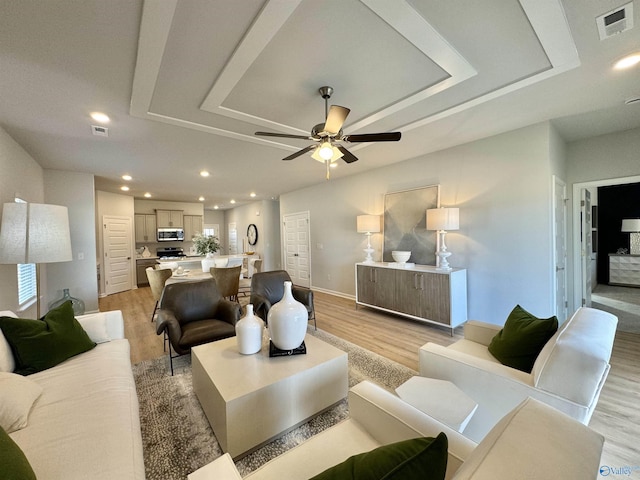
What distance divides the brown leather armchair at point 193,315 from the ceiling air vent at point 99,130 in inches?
76.1

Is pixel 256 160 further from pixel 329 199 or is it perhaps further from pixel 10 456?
pixel 10 456

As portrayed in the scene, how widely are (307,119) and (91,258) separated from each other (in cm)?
491

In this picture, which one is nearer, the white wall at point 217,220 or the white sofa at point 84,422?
the white sofa at point 84,422

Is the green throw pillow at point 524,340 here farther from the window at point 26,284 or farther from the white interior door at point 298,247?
the white interior door at point 298,247

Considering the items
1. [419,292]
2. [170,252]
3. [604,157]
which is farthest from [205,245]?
[604,157]

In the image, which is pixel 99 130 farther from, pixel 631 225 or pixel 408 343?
pixel 631 225

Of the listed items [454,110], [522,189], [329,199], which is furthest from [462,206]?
[329,199]

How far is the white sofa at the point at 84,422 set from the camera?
105 cm

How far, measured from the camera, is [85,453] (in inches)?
43.4

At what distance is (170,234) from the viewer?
851cm

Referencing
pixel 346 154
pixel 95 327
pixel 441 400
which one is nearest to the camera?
pixel 441 400

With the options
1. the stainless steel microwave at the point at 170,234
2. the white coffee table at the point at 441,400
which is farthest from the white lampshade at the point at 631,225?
the stainless steel microwave at the point at 170,234

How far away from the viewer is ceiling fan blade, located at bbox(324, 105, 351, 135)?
1.92 m

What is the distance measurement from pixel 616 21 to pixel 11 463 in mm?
3617
